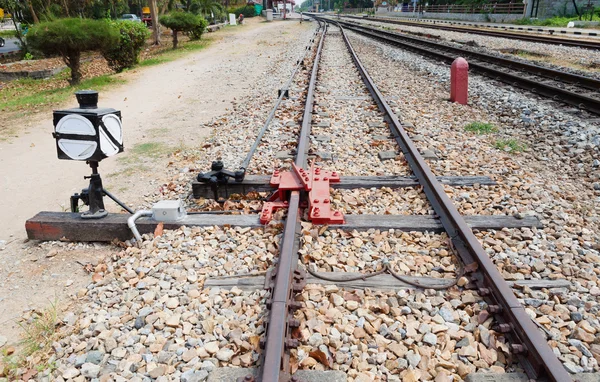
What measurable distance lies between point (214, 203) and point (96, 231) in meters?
1.02

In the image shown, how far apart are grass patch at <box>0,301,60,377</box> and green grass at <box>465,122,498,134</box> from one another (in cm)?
552

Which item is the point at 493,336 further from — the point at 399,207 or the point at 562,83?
the point at 562,83

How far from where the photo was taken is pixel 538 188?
4098 mm

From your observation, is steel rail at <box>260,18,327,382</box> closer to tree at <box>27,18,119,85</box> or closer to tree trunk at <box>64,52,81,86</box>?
tree at <box>27,18,119,85</box>

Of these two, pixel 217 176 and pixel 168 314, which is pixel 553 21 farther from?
pixel 168 314

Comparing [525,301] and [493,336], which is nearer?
[493,336]

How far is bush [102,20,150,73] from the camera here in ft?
47.4

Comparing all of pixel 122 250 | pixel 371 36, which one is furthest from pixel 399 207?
pixel 371 36

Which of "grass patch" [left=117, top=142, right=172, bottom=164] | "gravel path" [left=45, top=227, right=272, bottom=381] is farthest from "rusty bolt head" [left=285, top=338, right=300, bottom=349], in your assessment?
"grass patch" [left=117, top=142, right=172, bottom=164]

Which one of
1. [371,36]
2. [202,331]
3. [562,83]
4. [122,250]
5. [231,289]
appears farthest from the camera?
[371,36]

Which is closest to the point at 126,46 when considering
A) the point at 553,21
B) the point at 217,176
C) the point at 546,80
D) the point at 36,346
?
the point at 546,80

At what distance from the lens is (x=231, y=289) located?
2713 mm

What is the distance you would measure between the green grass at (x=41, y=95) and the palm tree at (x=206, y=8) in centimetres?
2563

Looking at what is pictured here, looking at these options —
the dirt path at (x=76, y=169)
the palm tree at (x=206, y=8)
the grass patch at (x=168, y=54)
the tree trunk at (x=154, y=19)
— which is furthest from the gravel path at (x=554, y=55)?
the palm tree at (x=206, y=8)
